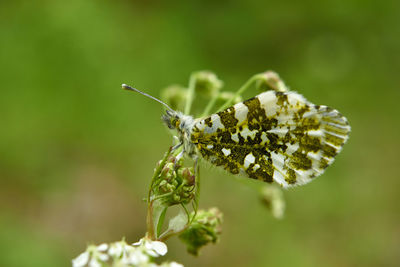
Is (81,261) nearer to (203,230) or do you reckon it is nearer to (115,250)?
(115,250)

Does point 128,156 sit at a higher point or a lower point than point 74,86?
lower

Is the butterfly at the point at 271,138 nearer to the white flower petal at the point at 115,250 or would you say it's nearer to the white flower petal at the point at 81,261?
the white flower petal at the point at 115,250

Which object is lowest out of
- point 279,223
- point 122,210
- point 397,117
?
point 279,223

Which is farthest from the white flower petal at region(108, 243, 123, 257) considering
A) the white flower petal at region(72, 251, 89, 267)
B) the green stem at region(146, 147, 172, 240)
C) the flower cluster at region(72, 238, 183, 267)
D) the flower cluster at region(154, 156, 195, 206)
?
the flower cluster at region(154, 156, 195, 206)

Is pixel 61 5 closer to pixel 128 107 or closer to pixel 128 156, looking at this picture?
pixel 128 107

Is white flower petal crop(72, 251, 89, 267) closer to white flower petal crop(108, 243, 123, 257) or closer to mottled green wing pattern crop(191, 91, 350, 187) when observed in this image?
white flower petal crop(108, 243, 123, 257)

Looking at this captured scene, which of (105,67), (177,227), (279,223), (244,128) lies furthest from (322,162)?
(105,67)

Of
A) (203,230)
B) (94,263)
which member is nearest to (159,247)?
(94,263)
